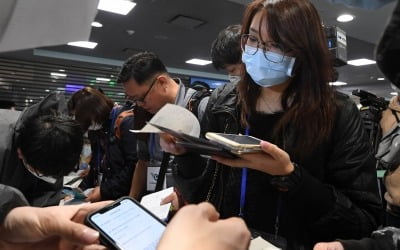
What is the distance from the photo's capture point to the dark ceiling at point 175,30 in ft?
16.6

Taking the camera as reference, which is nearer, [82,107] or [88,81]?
[82,107]

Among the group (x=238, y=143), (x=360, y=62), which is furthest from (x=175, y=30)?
(x=238, y=143)

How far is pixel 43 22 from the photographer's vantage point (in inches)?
18.5

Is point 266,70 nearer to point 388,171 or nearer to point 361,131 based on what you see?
point 361,131

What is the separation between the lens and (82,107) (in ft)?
9.20

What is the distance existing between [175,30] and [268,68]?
524 cm

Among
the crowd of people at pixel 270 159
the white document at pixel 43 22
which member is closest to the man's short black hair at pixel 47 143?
the crowd of people at pixel 270 159

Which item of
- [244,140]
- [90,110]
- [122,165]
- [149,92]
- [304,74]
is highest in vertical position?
[304,74]

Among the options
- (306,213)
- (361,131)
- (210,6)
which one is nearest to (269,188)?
(306,213)

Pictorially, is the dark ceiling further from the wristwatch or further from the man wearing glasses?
the wristwatch

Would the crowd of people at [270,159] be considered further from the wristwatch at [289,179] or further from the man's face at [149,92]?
the man's face at [149,92]

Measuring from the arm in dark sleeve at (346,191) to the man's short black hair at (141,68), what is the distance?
1.28 meters

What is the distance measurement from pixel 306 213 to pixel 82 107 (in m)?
2.18

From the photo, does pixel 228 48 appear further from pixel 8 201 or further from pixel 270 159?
pixel 8 201
